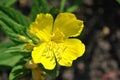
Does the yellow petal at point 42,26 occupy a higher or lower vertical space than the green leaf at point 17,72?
higher

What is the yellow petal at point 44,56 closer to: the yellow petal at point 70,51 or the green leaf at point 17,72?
the yellow petal at point 70,51

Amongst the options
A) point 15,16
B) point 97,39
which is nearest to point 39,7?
point 15,16

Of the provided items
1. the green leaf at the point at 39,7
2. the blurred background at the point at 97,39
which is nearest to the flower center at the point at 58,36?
the green leaf at the point at 39,7

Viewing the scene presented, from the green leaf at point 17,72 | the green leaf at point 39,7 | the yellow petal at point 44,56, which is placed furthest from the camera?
the green leaf at point 39,7

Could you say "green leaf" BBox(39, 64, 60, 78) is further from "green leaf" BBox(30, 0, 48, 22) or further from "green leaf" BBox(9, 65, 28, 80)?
"green leaf" BBox(30, 0, 48, 22)

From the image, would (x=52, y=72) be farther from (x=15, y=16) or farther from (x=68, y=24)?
(x=15, y=16)

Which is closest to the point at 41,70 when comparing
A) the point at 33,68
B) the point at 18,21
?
the point at 33,68

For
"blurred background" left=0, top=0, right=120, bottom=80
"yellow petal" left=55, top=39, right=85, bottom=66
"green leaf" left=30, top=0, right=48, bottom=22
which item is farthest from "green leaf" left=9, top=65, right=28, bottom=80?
"blurred background" left=0, top=0, right=120, bottom=80
